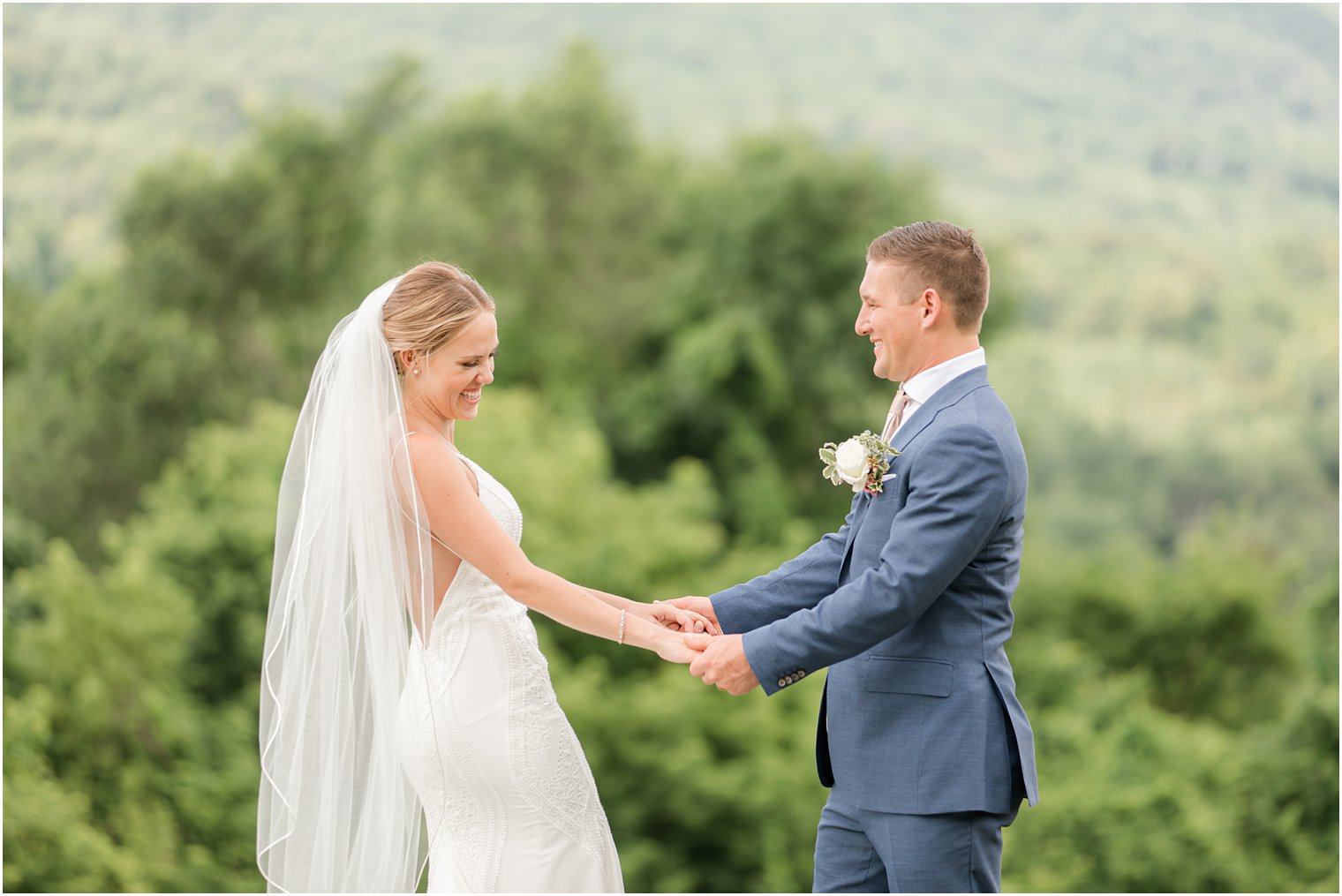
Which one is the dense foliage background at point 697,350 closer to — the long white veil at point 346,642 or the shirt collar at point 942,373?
the long white veil at point 346,642

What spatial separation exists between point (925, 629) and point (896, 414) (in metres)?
0.54

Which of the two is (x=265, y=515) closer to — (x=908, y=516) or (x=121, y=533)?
(x=121, y=533)

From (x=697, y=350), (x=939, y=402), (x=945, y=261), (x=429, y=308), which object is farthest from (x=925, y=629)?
(x=697, y=350)

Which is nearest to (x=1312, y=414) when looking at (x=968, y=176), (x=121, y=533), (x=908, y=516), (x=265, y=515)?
(x=968, y=176)

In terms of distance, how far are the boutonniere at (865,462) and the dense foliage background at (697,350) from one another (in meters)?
6.72

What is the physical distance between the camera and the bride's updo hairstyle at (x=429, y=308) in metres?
3.02

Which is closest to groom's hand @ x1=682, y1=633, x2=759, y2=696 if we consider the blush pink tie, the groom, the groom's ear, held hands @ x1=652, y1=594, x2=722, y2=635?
the groom

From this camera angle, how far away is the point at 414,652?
10.1 feet

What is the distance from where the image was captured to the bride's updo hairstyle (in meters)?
3.02

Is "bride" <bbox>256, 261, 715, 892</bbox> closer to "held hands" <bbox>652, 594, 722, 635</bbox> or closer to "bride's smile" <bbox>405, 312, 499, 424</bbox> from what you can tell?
"bride's smile" <bbox>405, 312, 499, 424</bbox>

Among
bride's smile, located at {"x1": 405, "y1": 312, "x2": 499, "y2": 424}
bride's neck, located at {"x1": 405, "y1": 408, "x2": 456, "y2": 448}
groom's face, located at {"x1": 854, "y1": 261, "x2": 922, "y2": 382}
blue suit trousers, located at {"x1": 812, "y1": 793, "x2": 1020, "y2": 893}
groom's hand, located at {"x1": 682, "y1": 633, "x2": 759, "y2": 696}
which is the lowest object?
blue suit trousers, located at {"x1": 812, "y1": 793, "x2": 1020, "y2": 893}

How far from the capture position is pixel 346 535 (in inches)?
122

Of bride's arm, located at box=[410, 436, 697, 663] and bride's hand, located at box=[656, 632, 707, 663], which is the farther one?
bride's hand, located at box=[656, 632, 707, 663]

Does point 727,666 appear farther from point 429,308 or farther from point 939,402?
point 429,308
